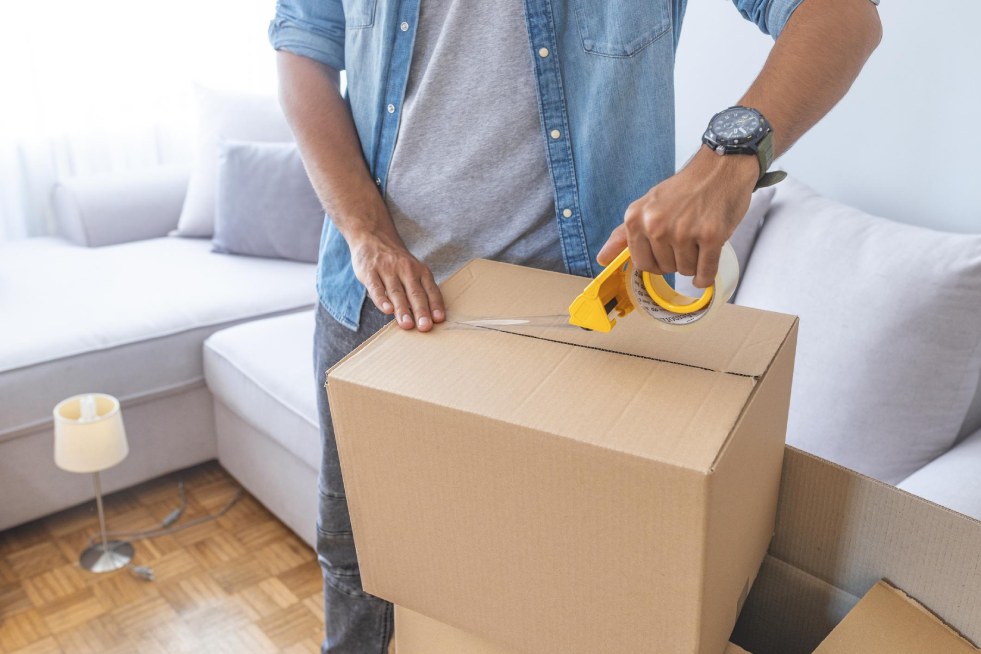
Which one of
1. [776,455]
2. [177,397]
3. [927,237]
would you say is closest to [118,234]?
[177,397]

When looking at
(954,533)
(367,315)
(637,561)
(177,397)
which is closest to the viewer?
(637,561)

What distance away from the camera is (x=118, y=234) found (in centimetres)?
267

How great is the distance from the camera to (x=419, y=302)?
783 millimetres

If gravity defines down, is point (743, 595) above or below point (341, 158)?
below

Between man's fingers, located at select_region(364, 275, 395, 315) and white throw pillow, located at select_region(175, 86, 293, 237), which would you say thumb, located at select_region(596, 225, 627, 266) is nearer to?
man's fingers, located at select_region(364, 275, 395, 315)

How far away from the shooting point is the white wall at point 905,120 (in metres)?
1.43

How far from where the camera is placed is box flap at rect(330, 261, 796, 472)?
59 cm

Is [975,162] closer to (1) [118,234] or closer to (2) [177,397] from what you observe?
(2) [177,397]

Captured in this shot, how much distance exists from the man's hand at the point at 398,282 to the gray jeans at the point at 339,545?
79mm

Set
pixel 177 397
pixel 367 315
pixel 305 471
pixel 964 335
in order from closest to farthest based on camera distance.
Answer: pixel 367 315
pixel 964 335
pixel 305 471
pixel 177 397

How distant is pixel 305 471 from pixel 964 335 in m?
1.23

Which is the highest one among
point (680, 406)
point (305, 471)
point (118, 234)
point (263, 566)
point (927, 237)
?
point (680, 406)

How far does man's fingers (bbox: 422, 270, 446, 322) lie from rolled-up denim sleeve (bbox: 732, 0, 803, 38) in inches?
15.1

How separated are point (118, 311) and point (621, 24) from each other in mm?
1603
